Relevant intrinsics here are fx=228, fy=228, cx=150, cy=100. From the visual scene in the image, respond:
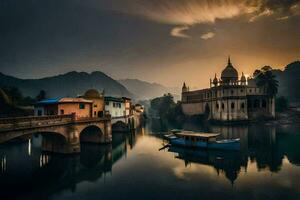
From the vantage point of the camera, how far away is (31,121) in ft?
113

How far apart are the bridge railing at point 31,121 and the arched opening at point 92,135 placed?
13.3m

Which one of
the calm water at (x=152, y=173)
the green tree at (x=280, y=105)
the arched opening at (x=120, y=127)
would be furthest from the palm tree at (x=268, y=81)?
the arched opening at (x=120, y=127)

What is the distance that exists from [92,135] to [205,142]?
89.7 feet

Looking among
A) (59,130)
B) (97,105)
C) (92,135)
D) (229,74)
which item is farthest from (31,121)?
(229,74)

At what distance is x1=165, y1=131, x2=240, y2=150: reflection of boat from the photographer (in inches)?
1857

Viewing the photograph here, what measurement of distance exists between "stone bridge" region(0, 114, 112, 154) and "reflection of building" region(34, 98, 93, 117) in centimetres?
436

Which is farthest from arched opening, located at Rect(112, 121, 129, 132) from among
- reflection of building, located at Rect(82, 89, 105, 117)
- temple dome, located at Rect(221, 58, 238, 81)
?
temple dome, located at Rect(221, 58, 238, 81)

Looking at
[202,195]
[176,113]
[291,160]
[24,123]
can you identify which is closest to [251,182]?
[202,195]

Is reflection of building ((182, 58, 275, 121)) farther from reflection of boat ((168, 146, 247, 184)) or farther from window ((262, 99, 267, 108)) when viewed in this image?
reflection of boat ((168, 146, 247, 184))

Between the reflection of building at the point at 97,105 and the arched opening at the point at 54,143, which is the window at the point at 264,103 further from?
the arched opening at the point at 54,143

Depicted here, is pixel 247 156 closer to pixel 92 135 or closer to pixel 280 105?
pixel 92 135

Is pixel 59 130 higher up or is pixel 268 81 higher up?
pixel 268 81

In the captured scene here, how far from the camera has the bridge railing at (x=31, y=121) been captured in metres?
30.4

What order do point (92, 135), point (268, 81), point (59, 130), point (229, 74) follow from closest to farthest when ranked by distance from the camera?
point (59, 130) → point (92, 135) → point (268, 81) → point (229, 74)
